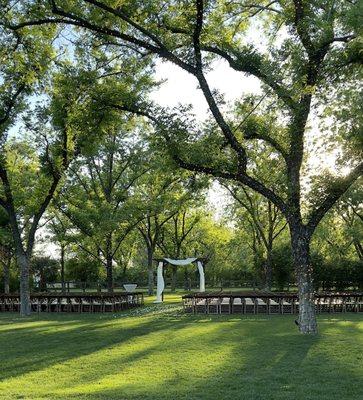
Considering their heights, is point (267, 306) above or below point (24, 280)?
below

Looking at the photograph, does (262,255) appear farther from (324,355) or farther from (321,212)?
(324,355)

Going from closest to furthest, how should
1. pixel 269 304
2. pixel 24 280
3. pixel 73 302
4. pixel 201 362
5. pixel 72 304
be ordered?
pixel 201 362
pixel 269 304
pixel 24 280
pixel 72 304
pixel 73 302

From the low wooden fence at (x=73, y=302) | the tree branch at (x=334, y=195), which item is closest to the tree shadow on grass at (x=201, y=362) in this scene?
the tree branch at (x=334, y=195)

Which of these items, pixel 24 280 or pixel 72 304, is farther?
pixel 72 304

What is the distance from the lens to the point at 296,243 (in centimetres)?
1216

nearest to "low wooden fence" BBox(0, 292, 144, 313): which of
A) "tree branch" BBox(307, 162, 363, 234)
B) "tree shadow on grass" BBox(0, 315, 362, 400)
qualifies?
"tree shadow on grass" BBox(0, 315, 362, 400)

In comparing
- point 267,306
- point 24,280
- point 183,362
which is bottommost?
point 267,306

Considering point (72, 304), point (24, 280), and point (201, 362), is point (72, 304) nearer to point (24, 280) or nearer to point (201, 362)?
point (24, 280)

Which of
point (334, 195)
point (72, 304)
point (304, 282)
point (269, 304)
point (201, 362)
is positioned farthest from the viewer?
point (72, 304)

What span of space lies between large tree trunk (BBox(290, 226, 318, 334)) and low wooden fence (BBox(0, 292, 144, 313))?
10604 millimetres

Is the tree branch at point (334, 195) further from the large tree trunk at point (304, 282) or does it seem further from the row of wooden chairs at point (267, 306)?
the row of wooden chairs at point (267, 306)

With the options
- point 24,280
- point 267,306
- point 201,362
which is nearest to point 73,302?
point 24,280

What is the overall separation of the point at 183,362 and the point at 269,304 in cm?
1019

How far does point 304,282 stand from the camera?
11.9 meters
